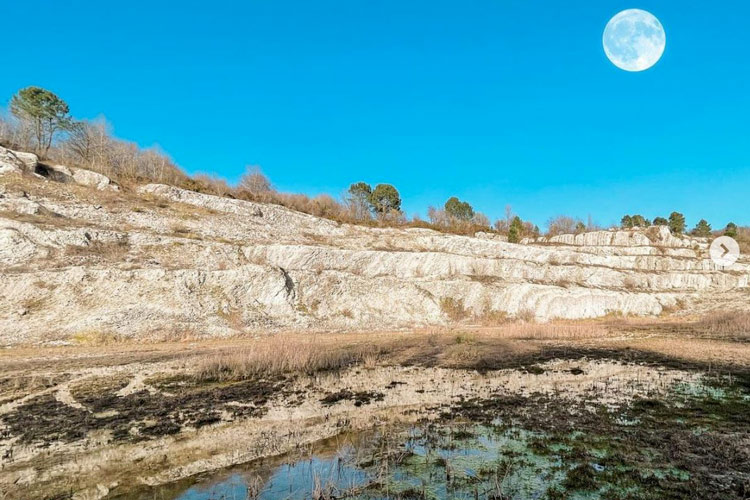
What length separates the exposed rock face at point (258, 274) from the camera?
1428 inches

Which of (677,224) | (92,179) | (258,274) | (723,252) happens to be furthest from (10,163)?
(677,224)

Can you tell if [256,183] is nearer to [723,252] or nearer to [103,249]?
[103,249]

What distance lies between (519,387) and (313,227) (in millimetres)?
59811

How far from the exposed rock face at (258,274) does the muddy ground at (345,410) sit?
10.1 meters

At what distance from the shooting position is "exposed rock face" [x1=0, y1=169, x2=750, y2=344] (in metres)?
36.3

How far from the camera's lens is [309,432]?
12.6 metres

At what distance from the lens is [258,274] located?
44.9m

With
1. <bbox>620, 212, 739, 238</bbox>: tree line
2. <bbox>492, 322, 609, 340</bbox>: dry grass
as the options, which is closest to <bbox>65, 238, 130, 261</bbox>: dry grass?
<bbox>492, 322, 609, 340</bbox>: dry grass

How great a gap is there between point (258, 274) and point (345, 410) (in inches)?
1286

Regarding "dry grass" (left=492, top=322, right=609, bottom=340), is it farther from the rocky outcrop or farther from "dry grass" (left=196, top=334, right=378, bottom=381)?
the rocky outcrop

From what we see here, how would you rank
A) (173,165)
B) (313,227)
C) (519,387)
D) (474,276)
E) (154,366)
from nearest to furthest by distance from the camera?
(519,387)
(154,366)
(474,276)
(313,227)
(173,165)

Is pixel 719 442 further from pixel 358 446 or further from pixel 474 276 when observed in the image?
pixel 474 276

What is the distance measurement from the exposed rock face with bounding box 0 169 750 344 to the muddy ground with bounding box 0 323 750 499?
10069 mm

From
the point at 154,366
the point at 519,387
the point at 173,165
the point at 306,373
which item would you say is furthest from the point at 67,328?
the point at 173,165
